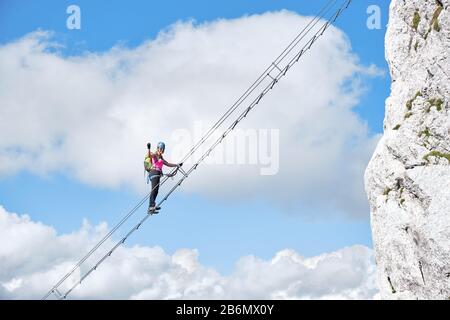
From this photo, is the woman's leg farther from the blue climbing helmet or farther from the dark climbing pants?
the blue climbing helmet

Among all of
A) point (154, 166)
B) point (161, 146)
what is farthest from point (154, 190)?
point (161, 146)

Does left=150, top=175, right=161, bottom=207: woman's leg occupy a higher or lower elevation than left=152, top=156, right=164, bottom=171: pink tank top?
lower

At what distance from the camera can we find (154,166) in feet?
120

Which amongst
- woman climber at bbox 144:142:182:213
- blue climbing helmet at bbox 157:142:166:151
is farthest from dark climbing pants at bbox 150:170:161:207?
blue climbing helmet at bbox 157:142:166:151

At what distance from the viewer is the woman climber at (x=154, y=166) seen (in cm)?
3622

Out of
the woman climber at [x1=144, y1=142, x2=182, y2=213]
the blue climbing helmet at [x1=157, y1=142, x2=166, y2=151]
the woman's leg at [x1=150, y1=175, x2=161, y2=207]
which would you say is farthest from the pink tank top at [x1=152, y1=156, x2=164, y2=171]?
the blue climbing helmet at [x1=157, y1=142, x2=166, y2=151]

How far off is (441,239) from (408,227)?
3844 millimetres

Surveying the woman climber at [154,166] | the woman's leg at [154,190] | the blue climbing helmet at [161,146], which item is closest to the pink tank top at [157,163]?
the woman climber at [154,166]

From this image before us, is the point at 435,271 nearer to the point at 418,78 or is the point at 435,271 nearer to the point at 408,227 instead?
the point at 408,227

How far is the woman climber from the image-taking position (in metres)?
36.2

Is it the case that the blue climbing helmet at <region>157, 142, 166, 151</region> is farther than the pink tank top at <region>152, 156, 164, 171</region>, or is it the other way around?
the blue climbing helmet at <region>157, 142, 166, 151</region>

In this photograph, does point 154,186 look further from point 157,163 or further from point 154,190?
point 157,163

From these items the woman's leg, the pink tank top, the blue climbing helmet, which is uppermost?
the blue climbing helmet
